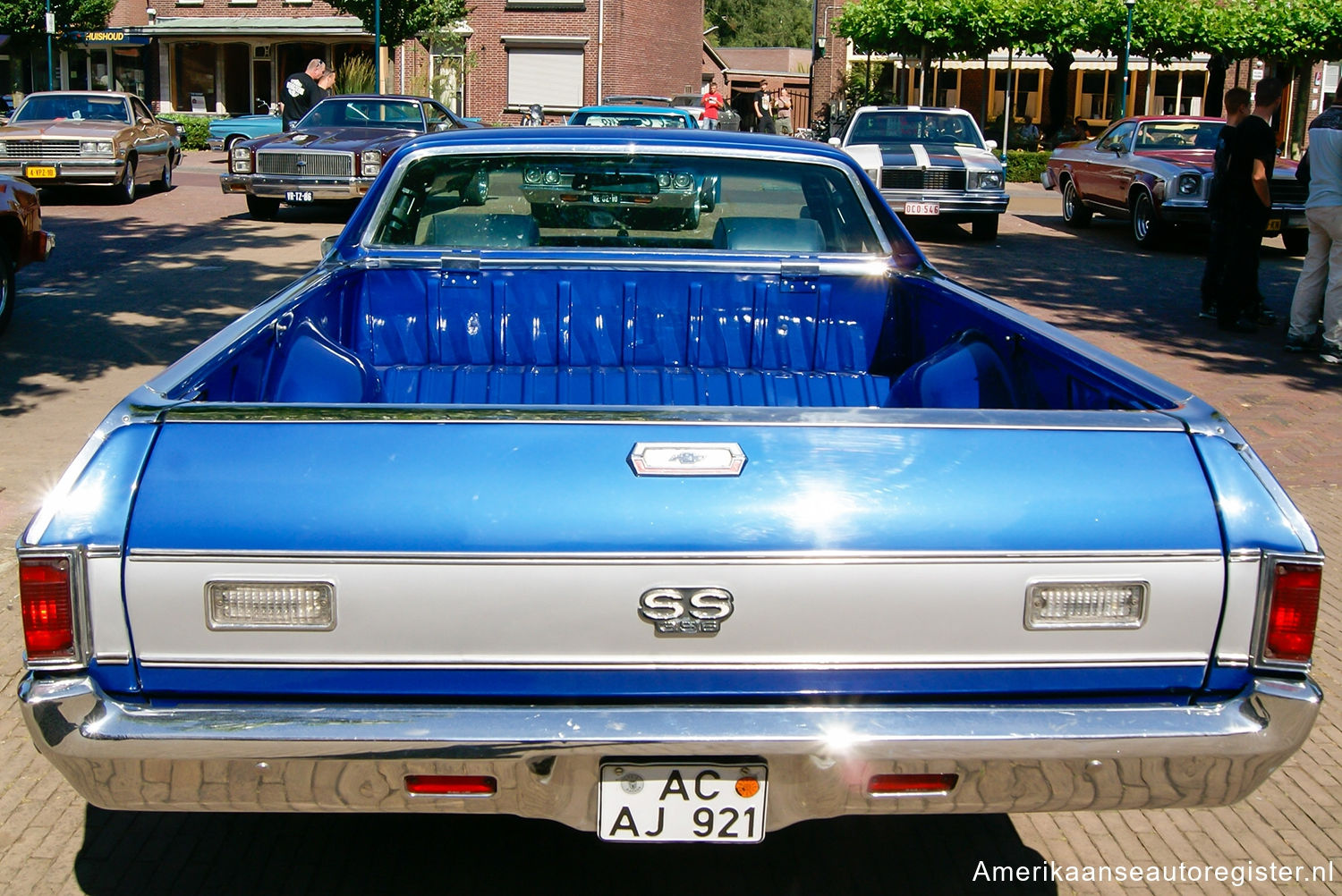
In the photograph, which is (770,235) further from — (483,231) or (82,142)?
(82,142)

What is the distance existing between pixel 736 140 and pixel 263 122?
2888 centimetres

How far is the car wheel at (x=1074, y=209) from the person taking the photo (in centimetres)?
1798

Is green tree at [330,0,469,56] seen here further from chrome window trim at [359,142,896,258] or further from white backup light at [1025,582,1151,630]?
white backup light at [1025,582,1151,630]

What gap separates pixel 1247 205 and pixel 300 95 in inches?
518

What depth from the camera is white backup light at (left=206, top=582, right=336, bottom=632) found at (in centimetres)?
238

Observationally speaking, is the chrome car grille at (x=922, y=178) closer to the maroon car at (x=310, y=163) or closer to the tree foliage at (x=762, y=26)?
the maroon car at (x=310, y=163)

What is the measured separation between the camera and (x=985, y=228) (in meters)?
16.6

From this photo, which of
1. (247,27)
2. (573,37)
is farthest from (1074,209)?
(247,27)

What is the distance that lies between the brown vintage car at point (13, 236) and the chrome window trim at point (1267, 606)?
29.4 feet

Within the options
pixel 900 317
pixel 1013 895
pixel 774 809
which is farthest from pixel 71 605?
pixel 900 317

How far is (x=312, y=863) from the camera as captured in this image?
322 centimetres

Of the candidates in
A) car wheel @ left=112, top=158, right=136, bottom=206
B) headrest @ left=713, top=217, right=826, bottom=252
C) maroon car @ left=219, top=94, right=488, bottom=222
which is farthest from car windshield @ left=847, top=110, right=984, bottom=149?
headrest @ left=713, top=217, right=826, bottom=252

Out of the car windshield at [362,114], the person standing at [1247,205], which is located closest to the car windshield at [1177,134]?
the person standing at [1247,205]

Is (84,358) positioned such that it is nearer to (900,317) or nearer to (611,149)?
(611,149)
